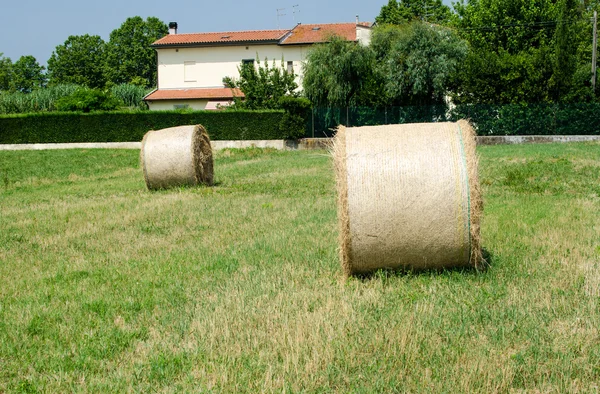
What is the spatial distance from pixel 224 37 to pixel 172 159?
4318 cm

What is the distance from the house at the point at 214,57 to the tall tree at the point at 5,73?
64937mm

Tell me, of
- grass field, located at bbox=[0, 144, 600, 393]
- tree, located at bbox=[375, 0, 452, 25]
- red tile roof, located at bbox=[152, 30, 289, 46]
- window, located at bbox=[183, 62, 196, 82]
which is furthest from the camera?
tree, located at bbox=[375, 0, 452, 25]

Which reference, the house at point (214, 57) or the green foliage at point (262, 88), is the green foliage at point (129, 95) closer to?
the house at point (214, 57)

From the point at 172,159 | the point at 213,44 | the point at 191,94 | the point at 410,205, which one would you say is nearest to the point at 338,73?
the point at 191,94

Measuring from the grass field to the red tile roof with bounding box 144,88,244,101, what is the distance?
4328 cm

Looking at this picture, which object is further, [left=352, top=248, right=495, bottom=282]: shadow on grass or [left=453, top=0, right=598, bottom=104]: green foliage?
[left=453, top=0, right=598, bottom=104]: green foliage

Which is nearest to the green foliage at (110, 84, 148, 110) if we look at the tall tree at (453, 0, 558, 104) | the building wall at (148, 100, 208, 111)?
the building wall at (148, 100, 208, 111)

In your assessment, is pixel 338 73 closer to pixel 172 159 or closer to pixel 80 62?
pixel 172 159

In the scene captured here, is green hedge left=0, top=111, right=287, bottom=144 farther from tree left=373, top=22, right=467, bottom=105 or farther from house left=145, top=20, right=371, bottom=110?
house left=145, top=20, right=371, bottom=110

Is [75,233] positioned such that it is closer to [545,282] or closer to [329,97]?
[545,282]

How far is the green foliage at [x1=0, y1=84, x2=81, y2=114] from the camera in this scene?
4652 cm

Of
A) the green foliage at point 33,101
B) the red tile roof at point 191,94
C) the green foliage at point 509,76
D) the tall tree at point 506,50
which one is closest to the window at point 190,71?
the red tile roof at point 191,94

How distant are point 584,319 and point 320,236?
4.49m

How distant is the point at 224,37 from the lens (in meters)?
56.9
